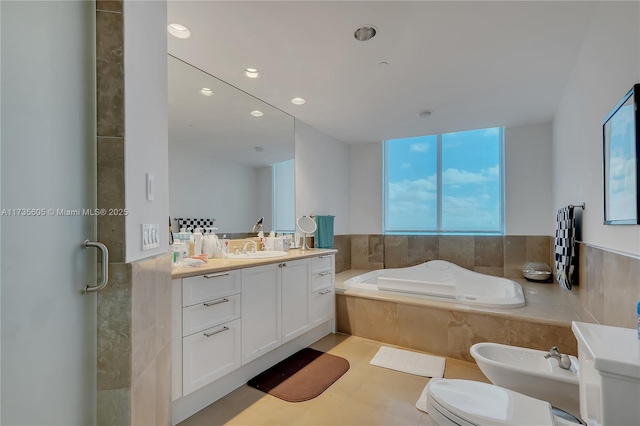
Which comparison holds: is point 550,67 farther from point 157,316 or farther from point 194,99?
point 157,316

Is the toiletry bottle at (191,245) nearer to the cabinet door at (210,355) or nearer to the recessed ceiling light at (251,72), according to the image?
the cabinet door at (210,355)

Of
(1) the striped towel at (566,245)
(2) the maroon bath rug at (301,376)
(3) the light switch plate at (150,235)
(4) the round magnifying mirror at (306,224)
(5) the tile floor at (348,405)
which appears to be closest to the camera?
(3) the light switch plate at (150,235)

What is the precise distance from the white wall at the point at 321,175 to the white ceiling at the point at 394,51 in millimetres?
566

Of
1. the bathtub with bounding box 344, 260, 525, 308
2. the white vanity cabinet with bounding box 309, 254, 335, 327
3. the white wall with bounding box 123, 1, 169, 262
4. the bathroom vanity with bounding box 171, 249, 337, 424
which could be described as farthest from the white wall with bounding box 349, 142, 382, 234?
the white wall with bounding box 123, 1, 169, 262

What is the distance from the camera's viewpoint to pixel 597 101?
181 centimetres

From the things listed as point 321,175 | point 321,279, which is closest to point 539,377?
point 321,279

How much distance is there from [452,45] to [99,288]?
2407 mm

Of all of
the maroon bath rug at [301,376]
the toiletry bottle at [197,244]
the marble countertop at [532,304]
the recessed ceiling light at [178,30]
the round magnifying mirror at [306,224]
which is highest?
the recessed ceiling light at [178,30]

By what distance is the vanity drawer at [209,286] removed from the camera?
175cm

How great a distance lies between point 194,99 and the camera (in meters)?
2.45

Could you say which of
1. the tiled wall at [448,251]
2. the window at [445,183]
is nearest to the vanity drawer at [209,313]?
the tiled wall at [448,251]

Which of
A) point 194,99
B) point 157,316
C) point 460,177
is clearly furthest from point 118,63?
point 460,177

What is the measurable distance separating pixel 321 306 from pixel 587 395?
7.50 ft

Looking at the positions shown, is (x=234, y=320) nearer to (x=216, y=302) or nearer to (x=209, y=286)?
(x=216, y=302)
